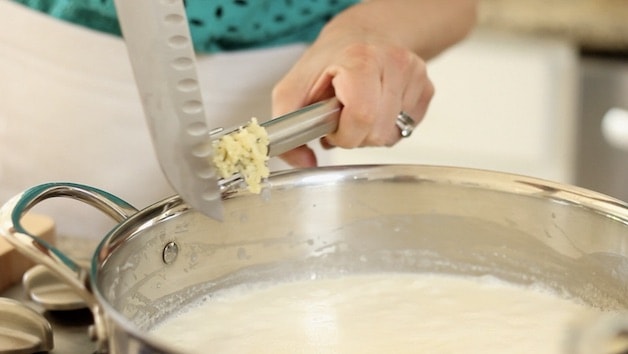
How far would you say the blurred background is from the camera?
1634 millimetres

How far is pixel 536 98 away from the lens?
165 cm

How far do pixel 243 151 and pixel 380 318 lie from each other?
20cm

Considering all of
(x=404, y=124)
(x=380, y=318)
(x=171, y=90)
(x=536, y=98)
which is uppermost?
(x=171, y=90)

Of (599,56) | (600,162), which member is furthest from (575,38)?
(600,162)

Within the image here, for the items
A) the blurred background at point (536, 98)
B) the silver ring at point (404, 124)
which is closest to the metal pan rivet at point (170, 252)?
the silver ring at point (404, 124)

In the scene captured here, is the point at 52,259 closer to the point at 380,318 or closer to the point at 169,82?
the point at 169,82

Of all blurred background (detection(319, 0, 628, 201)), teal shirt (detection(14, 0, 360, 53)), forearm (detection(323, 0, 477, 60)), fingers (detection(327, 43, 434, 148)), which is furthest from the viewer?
blurred background (detection(319, 0, 628, 201))

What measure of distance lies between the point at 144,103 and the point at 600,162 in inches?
51.3

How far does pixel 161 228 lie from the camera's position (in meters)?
0.66

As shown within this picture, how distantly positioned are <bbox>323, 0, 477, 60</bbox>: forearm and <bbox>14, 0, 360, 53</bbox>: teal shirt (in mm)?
121

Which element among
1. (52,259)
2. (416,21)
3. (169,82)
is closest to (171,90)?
(169,82)

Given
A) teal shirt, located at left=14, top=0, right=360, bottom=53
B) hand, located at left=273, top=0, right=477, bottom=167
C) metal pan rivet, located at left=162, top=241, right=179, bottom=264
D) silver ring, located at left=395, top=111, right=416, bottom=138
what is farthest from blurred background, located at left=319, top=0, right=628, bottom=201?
metal pan rivet, located at left=162, top=241, right=179, bottom=264

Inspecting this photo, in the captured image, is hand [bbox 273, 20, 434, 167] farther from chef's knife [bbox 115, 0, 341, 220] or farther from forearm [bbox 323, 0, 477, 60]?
chef's knife [bbox 115, 0, 341, 220]

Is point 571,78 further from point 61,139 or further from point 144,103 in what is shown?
point 144,103
